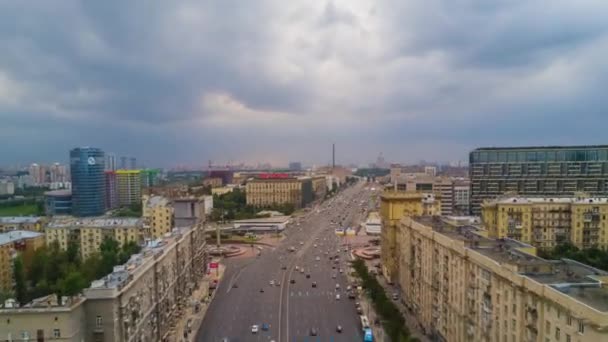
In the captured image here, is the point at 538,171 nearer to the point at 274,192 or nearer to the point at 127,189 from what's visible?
the point at 274,192

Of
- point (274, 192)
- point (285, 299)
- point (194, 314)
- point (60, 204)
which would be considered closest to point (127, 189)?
point (60, 204)

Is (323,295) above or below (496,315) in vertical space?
below

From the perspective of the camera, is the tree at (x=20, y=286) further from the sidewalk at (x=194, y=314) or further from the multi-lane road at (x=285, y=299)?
the multi-lane road at (x=285, y=299)

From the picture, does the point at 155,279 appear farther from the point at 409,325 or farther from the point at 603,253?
the point at 603,253

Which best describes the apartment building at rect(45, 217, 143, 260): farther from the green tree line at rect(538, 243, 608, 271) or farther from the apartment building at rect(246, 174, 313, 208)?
the apartment building at rect(246, 174, 313, 208)

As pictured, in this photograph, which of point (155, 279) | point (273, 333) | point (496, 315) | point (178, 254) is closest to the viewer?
point (496, 315)

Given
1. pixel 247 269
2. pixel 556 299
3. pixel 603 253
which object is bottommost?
pixel 247 269

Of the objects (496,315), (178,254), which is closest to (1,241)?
(178,254)

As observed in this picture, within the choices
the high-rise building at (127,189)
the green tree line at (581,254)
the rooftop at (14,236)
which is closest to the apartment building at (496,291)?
the green tree line at (581,254)

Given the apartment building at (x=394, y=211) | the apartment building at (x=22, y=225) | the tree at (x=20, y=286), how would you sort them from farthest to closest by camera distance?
the apartment building at (x=22, y=225)
the apartment building at (x=394, y=211)
the tree at (x=20, y=286)
